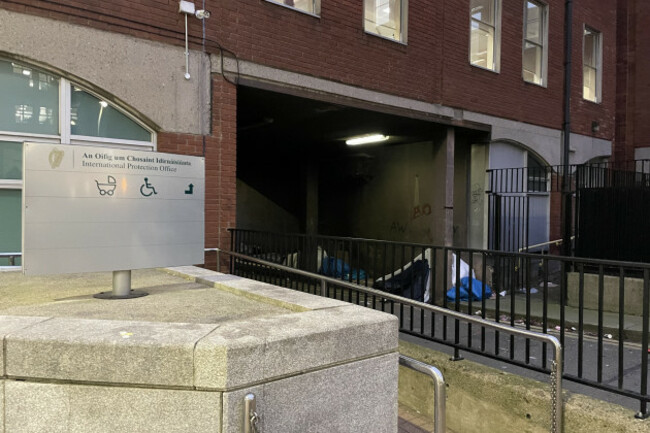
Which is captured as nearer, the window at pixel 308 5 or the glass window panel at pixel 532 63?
the window at pixel 308 5

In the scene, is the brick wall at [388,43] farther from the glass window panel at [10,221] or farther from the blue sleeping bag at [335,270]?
the blue sleeping bag at [335,270]

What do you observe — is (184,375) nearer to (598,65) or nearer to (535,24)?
(535,24)

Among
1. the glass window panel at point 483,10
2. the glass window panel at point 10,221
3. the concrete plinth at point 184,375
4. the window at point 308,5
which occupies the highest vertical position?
the glass window panel at point 483,10

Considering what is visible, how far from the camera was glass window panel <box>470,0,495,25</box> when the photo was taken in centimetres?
1093

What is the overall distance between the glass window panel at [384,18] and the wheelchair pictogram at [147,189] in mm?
6613

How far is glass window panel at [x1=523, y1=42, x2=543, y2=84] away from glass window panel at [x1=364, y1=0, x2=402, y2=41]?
4596 millimetres

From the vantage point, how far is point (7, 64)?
5.62 meters

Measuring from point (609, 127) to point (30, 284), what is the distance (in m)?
15.9

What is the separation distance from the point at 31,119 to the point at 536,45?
11637mm

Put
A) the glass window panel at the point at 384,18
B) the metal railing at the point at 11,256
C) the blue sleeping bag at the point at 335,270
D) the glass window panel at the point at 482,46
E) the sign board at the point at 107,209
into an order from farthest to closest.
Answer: the glass window panel at the point at 482,46 → the glass window panel at the point at 384,18 → the blue sleeping bag at the point at 335,270 → the metal railing at the point at 11,256 → the sign board at the point at 107,209

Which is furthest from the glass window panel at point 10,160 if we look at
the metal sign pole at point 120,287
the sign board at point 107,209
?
the sign board at point 107,209

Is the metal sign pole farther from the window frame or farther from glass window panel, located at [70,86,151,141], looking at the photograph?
the window frame

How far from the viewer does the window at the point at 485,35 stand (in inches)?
435

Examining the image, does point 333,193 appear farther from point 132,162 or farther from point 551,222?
point 132,162
